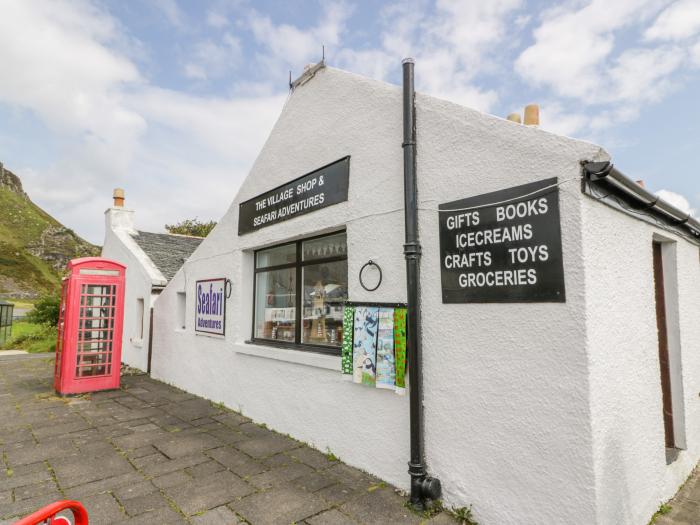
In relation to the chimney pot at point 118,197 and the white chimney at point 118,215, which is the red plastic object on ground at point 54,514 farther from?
the chimney pot at point 118,197

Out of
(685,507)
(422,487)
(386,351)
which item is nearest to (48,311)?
(386,351)

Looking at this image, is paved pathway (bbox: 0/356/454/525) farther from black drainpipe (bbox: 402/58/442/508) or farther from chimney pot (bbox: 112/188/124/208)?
chimney pot (bbox: 112/188/124/208)

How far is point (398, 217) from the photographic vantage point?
13.0 ft

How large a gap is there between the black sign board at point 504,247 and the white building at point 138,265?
357 inches

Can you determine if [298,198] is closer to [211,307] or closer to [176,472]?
[211,307]

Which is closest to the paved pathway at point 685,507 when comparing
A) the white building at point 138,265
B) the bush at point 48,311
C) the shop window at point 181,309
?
the shop window at point 181,309

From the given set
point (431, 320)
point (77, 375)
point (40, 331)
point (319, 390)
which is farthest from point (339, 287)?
point (40, 331)

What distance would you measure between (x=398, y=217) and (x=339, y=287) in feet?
4.71

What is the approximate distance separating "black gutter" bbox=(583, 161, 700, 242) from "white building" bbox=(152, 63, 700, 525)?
0.04 metres

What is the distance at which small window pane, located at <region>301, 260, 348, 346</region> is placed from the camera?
16.3ft

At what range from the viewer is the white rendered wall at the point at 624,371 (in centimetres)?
273

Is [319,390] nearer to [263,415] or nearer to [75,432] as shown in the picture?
[263,415]

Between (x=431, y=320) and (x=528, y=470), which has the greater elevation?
(x=431, y=320)

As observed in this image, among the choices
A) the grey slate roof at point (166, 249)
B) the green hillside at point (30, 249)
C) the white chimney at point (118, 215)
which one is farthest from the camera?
the green hillside at point (30, 249)
